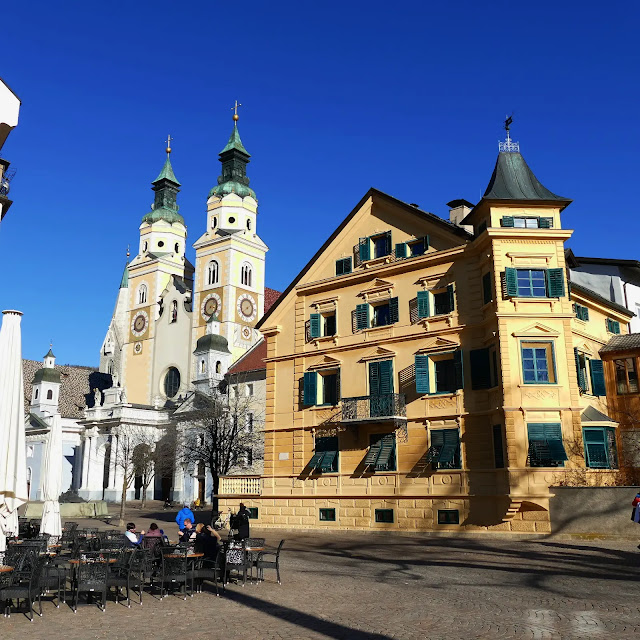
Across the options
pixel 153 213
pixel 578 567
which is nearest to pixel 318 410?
pixel 578 567

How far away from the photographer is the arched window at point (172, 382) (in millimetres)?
72750

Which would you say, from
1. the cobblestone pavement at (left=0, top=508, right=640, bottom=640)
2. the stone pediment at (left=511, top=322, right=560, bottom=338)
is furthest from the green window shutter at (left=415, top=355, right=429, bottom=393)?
the cobblestone pavement at (left=0, top=508, right=640, bottom=640)

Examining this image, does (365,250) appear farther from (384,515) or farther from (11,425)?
(11,425)

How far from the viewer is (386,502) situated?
90.1 feet

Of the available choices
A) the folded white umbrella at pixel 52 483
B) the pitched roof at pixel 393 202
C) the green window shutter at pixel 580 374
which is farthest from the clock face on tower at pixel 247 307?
the folded white umbrella at pixel 52 483

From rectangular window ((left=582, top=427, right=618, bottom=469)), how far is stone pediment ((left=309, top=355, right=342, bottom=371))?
10.4 metres

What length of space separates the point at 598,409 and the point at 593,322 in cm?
389

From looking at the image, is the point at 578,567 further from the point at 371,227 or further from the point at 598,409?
the point at 371,227

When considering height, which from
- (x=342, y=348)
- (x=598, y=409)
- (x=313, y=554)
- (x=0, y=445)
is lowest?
(x=313, y=554)

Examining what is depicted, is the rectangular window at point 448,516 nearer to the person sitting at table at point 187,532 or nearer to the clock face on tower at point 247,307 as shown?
the person sitting at table at point 187,532

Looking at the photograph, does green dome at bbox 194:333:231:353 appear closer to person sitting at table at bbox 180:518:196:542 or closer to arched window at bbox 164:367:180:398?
arched window at bbox 164:367:180:398

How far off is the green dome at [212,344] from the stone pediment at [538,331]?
43020mm

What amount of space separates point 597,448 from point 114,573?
711 inches

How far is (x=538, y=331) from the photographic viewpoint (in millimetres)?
25188
